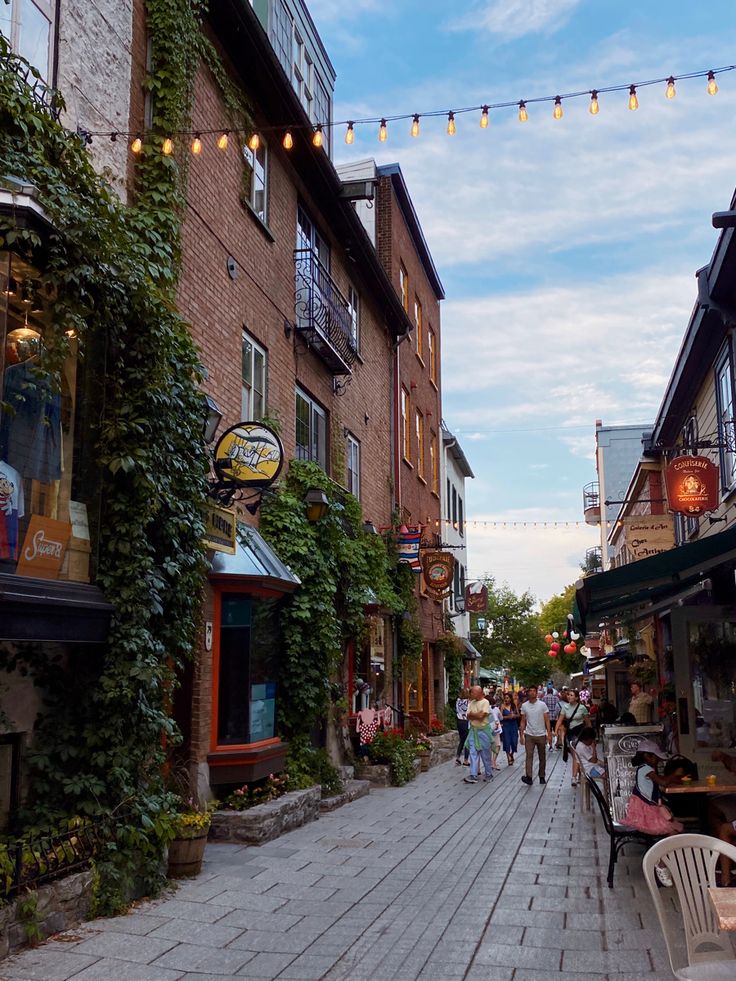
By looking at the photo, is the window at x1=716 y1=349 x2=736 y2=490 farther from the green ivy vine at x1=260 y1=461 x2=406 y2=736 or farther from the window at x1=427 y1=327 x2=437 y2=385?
the window at x1=427 y1=327 x2=437 y2=385

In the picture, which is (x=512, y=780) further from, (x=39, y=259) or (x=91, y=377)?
(x=39, y=259)

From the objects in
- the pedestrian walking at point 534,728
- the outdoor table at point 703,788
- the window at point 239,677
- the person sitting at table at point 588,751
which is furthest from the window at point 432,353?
the outdoor table at point 703,788

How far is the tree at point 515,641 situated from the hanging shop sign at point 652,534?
3875cm

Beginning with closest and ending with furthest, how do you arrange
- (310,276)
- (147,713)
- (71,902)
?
(71,902), (147,713), (310,276)

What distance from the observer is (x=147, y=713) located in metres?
7.75

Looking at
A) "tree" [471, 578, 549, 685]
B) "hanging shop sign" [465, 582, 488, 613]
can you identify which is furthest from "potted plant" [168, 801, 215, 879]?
"tree" [471, 578, 549, 685]

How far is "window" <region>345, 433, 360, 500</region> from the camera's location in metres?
18.1

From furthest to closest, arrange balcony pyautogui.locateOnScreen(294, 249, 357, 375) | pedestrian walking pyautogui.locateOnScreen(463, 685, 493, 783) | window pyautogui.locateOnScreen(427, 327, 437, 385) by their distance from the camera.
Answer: window pyautogui.locateOnScreen(427, 327, 437, 385) → pedestrian walking pyautogui.locateOnScreen(463, 685, 493, 783) → balcony pyautogui.locateOnScreen(294, 249, 357, 375)

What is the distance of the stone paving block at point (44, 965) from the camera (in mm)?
5660

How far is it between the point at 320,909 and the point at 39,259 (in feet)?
17.9

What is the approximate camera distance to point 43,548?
7.36 metres

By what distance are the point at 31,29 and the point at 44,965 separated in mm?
7480

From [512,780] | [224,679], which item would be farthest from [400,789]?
[224,679]

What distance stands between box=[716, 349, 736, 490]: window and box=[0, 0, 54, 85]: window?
32.3 feet
